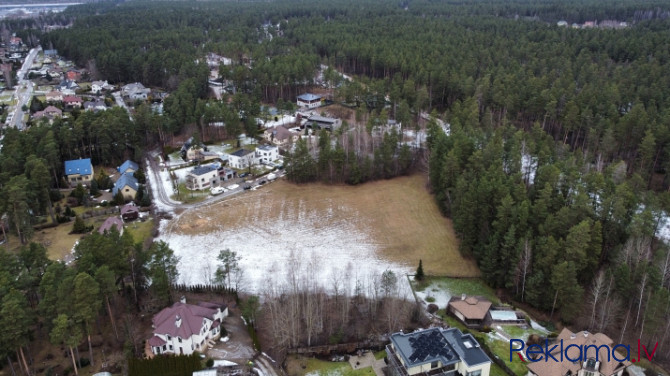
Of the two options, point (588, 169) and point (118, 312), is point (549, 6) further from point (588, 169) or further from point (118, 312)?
point (118, 312)

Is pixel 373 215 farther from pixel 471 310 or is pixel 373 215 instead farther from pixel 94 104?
pixel 94 104

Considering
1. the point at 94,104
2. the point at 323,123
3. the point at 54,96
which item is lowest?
the point at 323,123

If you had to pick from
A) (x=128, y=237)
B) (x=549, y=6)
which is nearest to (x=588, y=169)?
(x=128, y=237)

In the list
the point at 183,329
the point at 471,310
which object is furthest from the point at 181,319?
the point at 471,310

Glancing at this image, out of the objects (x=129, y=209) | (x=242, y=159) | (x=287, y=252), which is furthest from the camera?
(x=242, y=159)

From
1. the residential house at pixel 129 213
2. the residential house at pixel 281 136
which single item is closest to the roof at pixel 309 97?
the residential house at pixel 281 136

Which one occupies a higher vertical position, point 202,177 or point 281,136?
point 281,136
